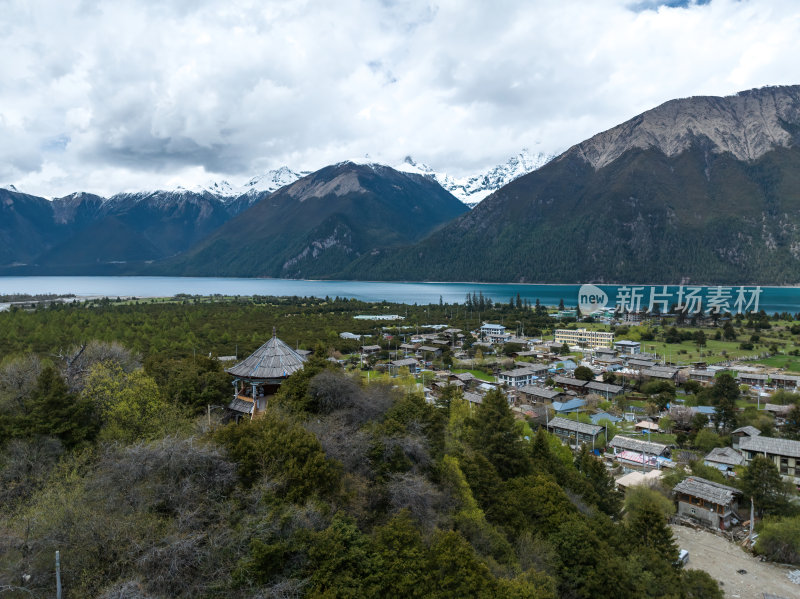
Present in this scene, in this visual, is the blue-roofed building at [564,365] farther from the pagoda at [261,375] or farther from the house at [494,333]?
the pagoda at [261,375]

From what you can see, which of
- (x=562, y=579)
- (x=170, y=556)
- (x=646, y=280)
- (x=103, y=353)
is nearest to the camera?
(x=170, y=556)

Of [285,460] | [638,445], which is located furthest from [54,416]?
[638,445]

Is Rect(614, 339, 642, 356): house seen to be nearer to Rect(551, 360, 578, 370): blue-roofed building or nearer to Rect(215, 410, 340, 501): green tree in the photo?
Rect(551, 360, 578, 370): blue-roofed building

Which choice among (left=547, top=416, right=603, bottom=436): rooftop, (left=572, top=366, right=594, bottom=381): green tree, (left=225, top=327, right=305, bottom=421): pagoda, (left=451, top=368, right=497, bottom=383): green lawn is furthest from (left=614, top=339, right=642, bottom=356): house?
(left=225, top=327, right=305, bottom=421): pagoda

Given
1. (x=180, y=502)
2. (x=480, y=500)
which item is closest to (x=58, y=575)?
(x=180, y=502)

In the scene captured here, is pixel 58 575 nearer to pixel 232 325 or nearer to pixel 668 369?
pixel 668 369

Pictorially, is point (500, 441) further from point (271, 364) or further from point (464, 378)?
point (464, 378)

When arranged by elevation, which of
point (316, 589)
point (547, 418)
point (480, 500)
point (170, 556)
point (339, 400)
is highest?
point (339, 400)
